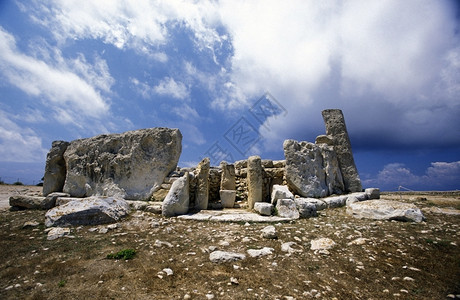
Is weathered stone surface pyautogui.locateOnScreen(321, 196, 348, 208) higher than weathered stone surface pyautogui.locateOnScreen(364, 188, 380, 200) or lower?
lower

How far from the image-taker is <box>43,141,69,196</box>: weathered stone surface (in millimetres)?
9227

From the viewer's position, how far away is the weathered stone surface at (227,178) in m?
7.85

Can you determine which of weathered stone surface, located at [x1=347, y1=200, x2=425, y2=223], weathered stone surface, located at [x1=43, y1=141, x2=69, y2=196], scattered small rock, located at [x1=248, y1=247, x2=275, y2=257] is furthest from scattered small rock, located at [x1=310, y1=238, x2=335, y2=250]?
weathered stone surface, located at [x1=43, y1=141, x2=69, y2=196]

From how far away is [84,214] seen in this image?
5391mm

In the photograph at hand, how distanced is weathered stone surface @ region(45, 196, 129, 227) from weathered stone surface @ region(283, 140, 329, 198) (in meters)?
5.53

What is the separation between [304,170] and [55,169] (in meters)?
10.3

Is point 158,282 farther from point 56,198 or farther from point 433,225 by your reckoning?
point 56,198

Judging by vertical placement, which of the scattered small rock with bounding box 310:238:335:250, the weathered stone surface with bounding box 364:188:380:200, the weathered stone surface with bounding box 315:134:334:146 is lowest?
the scattered small rock with bounding box 310:238:335:250

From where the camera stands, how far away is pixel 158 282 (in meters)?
2.73

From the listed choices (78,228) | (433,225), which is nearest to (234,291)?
(78,228)

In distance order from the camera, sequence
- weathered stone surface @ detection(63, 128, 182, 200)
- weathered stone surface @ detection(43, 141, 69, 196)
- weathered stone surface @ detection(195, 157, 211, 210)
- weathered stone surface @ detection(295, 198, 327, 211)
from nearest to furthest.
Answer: weathered stone surface @ detection(295, 198, 327, 211)
weathered stone surface @ detection(195, 157, 211, 210)
weathered stone surface @ detection(63, 128, 182, 200)
weathered stone surface @ detection(43, 141, 69, 196)

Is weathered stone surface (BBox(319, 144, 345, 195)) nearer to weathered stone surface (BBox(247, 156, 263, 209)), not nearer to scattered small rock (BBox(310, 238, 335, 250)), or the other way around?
weathered stone surface (BBox(247, 156, 263, 209))

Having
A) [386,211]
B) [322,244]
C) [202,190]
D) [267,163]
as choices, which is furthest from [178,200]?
[386,211]

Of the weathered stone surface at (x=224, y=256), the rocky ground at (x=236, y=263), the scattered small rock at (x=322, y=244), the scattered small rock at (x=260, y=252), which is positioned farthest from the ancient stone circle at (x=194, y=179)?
the weathered stone surface at (x=224, y=256)
